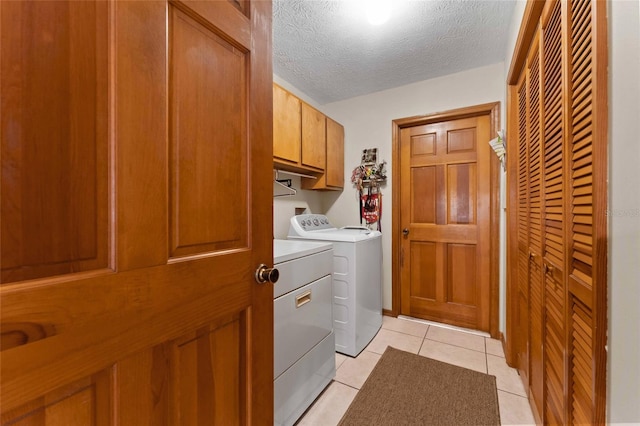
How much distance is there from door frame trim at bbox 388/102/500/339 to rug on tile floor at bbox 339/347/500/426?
774 millimetres

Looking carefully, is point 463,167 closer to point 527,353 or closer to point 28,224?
point 527,353

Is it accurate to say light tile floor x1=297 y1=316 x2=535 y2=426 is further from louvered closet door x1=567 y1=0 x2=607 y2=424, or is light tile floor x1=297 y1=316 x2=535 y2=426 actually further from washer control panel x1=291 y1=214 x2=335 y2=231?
washer control panel x1=291 y1=214 x2=335 y2=231

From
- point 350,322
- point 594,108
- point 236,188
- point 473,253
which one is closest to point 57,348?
point 236,188

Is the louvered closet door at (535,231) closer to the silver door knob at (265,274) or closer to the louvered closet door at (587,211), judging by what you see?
the louvered closet door at (587,211)

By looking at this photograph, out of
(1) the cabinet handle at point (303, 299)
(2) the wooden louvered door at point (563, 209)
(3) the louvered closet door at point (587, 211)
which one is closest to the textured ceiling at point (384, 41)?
(2) the wooden louvered door at point (563, 209)

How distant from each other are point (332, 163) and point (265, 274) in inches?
78.6

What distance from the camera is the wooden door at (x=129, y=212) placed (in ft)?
1.38

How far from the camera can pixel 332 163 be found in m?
2.71

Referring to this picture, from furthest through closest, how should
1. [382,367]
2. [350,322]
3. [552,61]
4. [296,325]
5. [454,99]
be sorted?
[454,99] < [350,322] < [382,367] < [296,325] < [552,61]

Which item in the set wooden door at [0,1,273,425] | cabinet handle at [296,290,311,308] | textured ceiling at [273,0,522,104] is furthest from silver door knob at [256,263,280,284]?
textured ceiling at [273,0,522,104]

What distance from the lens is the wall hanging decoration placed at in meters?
2.73

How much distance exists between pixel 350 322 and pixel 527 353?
109cm

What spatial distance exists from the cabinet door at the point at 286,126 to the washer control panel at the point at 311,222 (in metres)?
0.51

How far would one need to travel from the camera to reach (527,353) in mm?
1478
